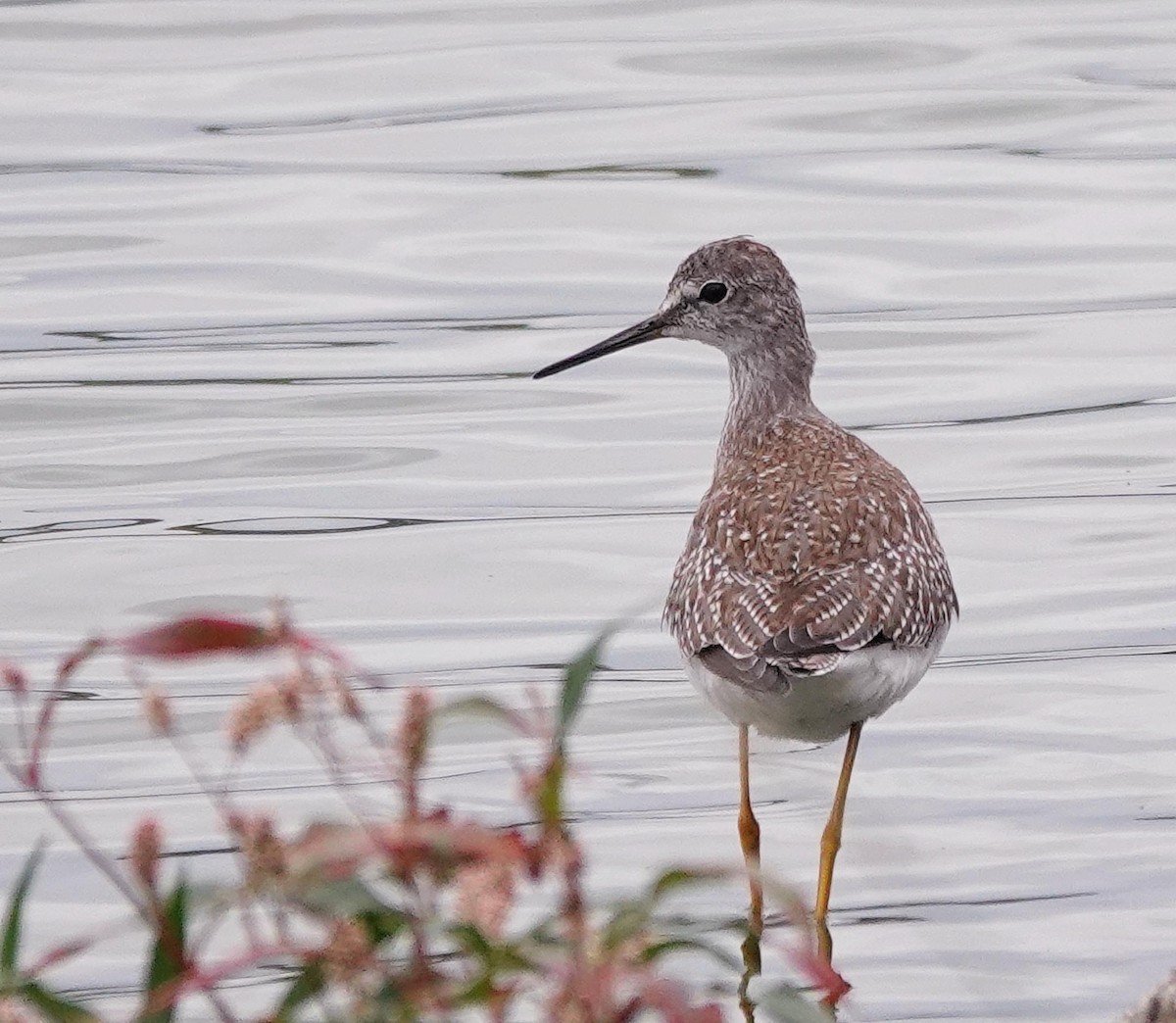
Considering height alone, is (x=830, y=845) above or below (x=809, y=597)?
below

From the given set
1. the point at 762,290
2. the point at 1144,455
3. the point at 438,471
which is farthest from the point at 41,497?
the point at 1144,455

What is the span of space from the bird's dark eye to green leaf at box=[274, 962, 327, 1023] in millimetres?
6160

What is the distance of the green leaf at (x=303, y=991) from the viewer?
2549mm

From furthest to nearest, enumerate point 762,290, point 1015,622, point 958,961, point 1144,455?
point 1144,455, point 1015,622, point 762,290, point 958,961

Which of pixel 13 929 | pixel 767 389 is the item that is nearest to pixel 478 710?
pixel 13 929

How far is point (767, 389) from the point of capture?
8.48 m

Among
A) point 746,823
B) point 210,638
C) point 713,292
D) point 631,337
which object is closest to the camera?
point 210,638

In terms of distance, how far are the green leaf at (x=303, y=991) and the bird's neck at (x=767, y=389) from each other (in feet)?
19.1

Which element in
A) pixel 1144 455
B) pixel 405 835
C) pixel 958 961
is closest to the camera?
pixel 405 835

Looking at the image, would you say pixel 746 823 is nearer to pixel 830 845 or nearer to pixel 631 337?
pixel 830 845

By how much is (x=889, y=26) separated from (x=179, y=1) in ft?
16.7

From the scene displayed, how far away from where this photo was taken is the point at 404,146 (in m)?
16.4

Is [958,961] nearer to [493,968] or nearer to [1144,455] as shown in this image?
[493,968]

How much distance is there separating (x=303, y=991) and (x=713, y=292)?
6.19 metres
